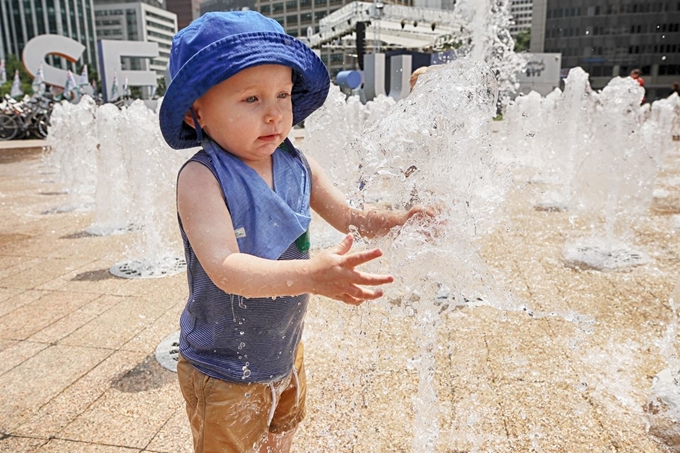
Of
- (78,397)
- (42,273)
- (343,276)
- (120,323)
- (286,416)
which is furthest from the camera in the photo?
(42,273)

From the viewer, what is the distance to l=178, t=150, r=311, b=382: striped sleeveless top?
136 cm

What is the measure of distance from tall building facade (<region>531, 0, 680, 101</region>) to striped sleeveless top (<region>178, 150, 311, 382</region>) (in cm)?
7547

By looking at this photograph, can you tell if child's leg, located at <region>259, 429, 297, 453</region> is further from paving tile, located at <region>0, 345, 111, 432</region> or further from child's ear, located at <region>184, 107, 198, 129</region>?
paving tile, located at <region>0, 345, 111, 432</region>

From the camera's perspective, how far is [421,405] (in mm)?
2354

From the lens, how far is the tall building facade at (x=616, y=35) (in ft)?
223

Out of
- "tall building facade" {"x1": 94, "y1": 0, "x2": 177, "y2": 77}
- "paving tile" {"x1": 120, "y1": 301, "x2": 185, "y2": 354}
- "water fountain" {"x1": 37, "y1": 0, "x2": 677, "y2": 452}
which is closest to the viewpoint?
"water fountain" {"x1": 37, "y1": 0, "x2": 677, "y2": 452}

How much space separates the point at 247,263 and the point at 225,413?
1.50 feet

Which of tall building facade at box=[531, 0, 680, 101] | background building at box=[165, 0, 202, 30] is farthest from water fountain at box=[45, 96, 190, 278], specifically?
background building at box=[165, 0, 202, 30]

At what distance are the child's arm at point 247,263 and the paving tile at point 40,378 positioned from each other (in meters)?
1.76

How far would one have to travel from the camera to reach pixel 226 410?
4.46 feet

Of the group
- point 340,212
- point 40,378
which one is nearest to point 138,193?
point 40,378

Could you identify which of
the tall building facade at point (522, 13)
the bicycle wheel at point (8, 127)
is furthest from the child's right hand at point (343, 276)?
the tall building facade at point (522, 13)

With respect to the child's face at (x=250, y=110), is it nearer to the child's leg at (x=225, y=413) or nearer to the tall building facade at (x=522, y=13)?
the child's leg at (x=225, y=413)

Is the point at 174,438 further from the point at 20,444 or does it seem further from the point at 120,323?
the point at 120,323
